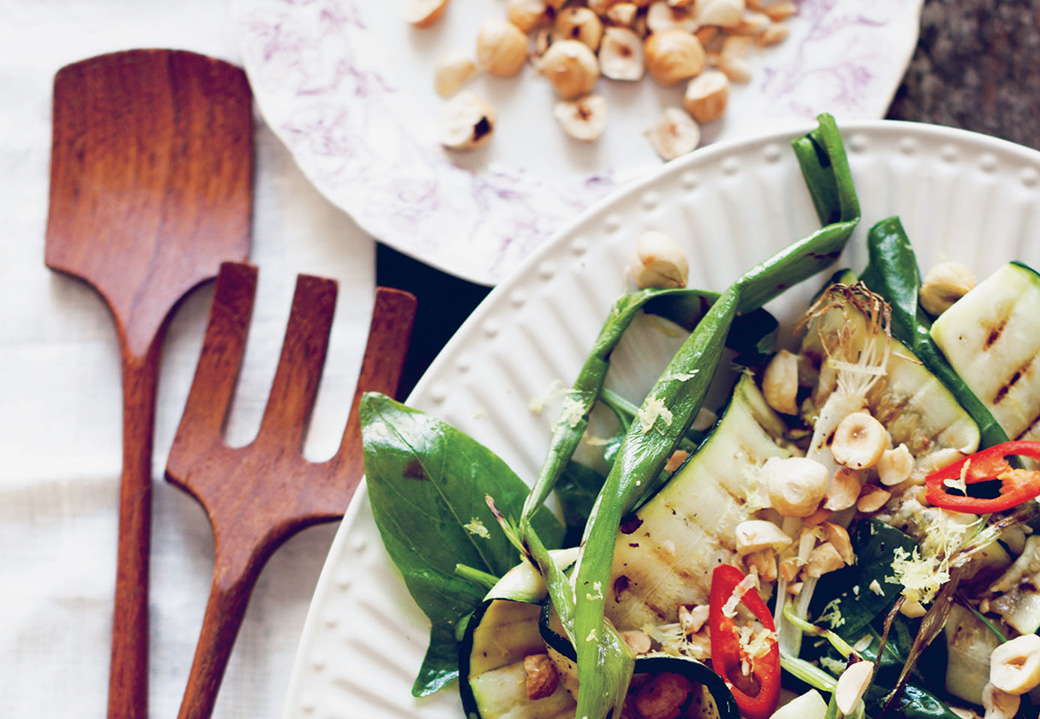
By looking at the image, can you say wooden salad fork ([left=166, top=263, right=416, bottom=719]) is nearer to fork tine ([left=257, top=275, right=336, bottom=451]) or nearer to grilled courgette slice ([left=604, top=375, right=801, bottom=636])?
fork tine ([left=257, top=275, right=336, bottom=451])

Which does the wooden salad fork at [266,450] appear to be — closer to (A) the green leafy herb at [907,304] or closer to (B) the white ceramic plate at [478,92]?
(B) the white ceramic plate at [478,92]

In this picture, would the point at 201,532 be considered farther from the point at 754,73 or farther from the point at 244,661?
the point at 754,73

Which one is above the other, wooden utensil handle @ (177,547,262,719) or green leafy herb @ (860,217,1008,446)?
green leafy herb @ (860,217,1008,446)

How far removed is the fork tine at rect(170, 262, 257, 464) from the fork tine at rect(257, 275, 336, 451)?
0.21ft

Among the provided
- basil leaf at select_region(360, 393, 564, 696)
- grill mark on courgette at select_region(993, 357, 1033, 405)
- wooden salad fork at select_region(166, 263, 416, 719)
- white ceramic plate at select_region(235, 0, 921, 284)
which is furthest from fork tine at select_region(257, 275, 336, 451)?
grill mark on courgette at select_region(993, 357, 1033, 405)

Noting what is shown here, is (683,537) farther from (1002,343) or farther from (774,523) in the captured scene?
(1002,343)

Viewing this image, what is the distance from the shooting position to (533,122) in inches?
42.4

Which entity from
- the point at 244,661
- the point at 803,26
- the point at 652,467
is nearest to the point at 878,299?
the point at 652,467

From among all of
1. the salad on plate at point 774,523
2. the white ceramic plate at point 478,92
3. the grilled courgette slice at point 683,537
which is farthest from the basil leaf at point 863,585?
the white ceramic plate at point 478,92

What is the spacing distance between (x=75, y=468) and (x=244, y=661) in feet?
1.09

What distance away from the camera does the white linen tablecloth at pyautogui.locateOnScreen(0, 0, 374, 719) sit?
38.5 inches

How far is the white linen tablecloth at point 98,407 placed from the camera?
98 cm

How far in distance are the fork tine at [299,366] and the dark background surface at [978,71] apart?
0.83m

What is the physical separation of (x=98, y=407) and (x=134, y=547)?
0.66 feet
